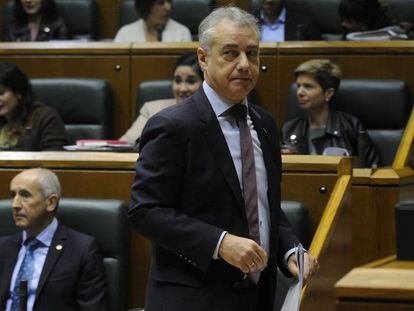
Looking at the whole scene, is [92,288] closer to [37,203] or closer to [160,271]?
[37,203]

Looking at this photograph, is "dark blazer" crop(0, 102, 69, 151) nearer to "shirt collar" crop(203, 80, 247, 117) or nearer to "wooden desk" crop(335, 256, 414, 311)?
"shirt collar" crop(203, 80, 247, 117)

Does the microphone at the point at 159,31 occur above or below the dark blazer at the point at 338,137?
above

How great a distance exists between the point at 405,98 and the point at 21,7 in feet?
5.23

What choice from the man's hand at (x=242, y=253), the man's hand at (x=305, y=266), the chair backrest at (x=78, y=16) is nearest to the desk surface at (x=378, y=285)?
the man's hand at (x=242, y=253)

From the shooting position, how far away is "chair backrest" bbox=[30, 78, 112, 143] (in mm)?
3166

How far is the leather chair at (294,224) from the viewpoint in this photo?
6.72ft

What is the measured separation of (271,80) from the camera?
3.13 meters

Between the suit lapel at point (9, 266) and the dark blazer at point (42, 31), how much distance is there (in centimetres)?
161

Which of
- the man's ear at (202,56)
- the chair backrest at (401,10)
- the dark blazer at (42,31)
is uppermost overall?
the man's ear at (202,56)

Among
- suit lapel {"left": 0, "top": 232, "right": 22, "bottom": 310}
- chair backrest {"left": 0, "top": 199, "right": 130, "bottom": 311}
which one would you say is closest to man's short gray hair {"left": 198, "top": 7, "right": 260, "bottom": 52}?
chair backrest {"left": 0, "top": 199, "right": 130, "bottom": 311}

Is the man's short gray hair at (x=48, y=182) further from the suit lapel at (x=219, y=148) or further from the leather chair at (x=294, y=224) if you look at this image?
the suit lapel at (x=219, y=148)

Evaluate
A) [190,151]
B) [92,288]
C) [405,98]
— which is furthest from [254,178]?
[405,98]

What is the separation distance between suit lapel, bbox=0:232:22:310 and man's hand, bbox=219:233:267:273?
39.0 inches

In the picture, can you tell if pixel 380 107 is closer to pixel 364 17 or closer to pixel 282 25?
pixel 364 17
